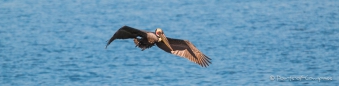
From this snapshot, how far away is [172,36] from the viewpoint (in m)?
23.2

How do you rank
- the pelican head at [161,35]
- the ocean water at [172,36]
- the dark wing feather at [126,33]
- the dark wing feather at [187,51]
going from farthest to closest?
the ocean water at [172,36] < the dark wing feather at [187,51] < the dark wing feather at [126,33] < the pelican head at [161,35]

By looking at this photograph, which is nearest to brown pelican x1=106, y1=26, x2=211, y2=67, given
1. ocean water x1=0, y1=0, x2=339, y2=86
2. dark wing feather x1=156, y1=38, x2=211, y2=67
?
dark wing feather x1=156, y1=38, x2=211, y2=67

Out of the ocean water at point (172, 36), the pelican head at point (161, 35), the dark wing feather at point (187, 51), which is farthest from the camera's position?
the ocean water at point (172, 36)

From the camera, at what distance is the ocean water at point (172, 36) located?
62.1ft

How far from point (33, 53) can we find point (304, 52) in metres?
6.52

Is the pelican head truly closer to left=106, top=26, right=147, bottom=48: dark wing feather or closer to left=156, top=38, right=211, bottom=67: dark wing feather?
left=106, top=26, right=147, bottom=48: dark wing feather

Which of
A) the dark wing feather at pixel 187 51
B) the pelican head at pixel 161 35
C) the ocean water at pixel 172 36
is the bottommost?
the ocean water at pixel 172 36

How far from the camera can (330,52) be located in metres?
21.3

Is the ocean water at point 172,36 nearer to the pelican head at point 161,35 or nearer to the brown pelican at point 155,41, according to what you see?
the brown pelican at point 155,41

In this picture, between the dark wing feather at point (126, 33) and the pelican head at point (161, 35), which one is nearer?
the pelican head at point (161, 35)

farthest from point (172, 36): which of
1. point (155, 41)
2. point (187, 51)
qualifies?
point (155, 41)

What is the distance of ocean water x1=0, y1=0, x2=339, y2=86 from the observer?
1892 centimetres

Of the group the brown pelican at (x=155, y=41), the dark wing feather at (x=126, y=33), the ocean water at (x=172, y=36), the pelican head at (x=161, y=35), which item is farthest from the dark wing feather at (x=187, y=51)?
the ocean water at (x=172, y=36)

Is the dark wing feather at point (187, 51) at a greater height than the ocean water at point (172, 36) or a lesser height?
greater
